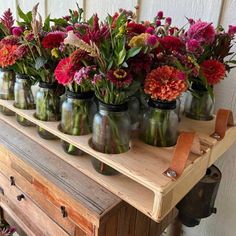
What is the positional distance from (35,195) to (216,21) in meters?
0.75

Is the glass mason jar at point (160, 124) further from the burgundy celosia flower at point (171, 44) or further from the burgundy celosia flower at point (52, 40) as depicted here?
the burgundy celosia flower at point (52, 40)

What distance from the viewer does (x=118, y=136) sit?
24.8 inches

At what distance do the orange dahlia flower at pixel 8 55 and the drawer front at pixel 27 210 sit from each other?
425 millimetres

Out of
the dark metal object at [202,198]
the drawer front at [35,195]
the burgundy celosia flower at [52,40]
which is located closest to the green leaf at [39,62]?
the burgundy celosia flower at [52,40]

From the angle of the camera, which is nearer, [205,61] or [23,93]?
[205,61]

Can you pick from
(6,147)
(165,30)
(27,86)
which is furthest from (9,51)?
(165,30)

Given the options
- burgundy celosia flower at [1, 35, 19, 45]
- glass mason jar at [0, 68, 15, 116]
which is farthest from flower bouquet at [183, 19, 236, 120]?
glass mason jar at [0, 68, 15, 116]

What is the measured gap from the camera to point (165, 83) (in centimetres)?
55

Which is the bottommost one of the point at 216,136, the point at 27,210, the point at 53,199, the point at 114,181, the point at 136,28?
the point at 27,210

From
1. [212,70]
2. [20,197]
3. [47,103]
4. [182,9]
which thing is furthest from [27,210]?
[182,9]

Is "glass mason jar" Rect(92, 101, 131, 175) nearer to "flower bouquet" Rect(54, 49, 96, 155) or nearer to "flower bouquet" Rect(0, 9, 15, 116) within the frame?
"flower bouquet" Rect(54, 49, 96, 155)

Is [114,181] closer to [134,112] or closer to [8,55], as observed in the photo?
[134,112]

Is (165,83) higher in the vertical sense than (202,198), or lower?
higher

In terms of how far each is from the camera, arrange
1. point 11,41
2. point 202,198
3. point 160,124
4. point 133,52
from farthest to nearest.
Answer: point 202,198
point 11,41
point 160,124
point 133,52
